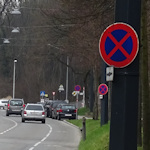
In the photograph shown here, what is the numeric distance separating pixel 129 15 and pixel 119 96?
1208 millimetres

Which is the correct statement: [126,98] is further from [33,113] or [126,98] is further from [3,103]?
[3,103]

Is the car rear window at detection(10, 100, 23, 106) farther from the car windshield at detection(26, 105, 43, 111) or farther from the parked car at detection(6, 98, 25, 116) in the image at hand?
the car windshield at detection(26, 105, 43, 111)

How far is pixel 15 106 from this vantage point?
2324 inches

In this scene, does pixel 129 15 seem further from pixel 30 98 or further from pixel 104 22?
pixel 30 98

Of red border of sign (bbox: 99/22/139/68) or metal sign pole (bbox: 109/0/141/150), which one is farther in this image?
metal sign pole (bbox: 109/0/141/150)

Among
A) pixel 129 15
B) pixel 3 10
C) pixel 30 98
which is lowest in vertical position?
pixel 30 98

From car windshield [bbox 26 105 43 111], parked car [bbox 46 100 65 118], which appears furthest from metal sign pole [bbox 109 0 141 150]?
parked car [bbox 46 100 65 118]

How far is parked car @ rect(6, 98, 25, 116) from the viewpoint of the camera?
192 ft

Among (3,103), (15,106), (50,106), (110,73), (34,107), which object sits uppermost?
(110,73)

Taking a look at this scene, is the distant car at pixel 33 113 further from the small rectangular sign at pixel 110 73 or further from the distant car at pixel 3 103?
the distant car at pixel 3 103

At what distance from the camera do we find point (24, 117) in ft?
153

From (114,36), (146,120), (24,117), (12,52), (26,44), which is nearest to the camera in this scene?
(114,36)

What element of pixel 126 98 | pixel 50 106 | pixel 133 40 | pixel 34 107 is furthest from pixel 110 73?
pixel 50 106

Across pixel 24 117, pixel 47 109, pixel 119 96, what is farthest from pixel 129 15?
pixel 47 109
